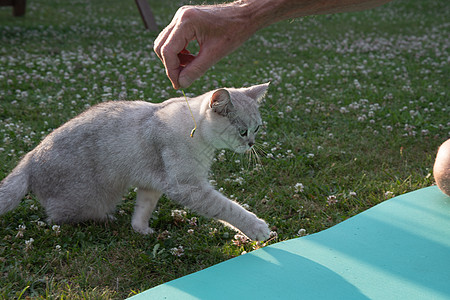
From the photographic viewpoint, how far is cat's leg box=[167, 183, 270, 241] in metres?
3.04

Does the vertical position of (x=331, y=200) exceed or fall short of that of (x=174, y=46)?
it falls short

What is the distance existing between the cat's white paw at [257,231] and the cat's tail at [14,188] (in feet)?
5.38

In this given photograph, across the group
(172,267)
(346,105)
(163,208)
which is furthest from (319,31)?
(172,267)

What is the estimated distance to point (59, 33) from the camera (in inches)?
375

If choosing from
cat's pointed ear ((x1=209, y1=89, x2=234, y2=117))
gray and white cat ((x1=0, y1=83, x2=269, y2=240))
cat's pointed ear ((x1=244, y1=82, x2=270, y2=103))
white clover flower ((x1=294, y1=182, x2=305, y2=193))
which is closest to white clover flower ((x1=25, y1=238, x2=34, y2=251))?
gray and white cat ((x1=0, y1=83, x2=269, y2=240))

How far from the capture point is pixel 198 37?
9.17 feet

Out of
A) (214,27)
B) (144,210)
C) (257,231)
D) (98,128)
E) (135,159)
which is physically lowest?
(144,210)

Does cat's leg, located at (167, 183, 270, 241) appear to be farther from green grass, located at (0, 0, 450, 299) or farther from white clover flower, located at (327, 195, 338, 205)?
white clover flower, located at (327, 195, 338, 205)

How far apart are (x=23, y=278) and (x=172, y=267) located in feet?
2.95

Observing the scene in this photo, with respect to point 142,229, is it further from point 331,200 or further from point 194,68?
point 331,200

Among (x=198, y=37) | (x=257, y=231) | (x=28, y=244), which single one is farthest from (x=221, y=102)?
(x=28, y=244)

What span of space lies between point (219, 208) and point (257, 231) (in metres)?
0.30

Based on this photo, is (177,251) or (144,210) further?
(144,210)

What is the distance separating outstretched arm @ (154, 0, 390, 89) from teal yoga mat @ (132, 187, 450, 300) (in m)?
1.21
